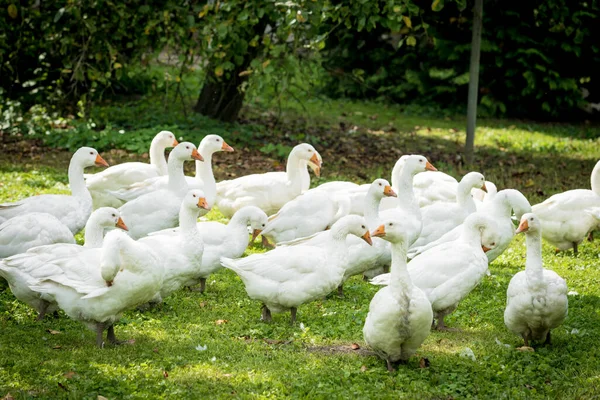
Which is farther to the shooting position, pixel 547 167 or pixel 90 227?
pixel 547 167

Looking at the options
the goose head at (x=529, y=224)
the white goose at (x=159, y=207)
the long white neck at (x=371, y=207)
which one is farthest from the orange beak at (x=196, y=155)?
the goose head at (x=529, y=224)

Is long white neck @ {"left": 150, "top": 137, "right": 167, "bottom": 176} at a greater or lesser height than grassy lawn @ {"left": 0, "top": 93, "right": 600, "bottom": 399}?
greater

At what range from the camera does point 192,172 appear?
14.0m

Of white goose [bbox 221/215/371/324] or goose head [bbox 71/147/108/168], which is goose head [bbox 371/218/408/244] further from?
goose head [bbox 71/147/108/168]

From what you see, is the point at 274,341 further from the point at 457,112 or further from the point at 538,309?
the point at 457,112

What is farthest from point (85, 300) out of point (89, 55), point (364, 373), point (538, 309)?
point (89, 55)

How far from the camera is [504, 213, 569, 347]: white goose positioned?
6602mm

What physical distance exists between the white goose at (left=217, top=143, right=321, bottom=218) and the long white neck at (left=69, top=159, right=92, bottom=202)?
6.99 feet

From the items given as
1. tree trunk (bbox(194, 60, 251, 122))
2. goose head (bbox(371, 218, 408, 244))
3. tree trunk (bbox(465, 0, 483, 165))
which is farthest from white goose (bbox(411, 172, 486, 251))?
tree trunk (bbox(194, 60, 251, 122))

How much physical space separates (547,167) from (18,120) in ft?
34.4

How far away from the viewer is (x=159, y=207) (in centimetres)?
935

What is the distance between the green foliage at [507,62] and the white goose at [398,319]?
560 inches

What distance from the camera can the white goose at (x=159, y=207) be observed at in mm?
9227

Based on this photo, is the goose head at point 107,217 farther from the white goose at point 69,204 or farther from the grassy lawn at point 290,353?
the white goose at point 69,204
